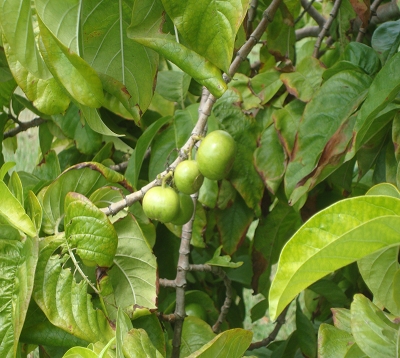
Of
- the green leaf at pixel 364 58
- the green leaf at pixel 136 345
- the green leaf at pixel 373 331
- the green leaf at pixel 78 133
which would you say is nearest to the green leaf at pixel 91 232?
the green leaf at pixel 136 345

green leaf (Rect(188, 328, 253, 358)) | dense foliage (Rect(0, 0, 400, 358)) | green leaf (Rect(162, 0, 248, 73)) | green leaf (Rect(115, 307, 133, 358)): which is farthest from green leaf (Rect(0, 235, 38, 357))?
green leaf (Rect(162, 0, 248, 73))

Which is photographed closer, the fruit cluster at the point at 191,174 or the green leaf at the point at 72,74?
the green leaf at the point at 72,74

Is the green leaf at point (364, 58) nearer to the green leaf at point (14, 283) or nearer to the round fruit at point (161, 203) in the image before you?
the round fruit at point (161, 203)

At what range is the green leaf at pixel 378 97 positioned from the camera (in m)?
0.74

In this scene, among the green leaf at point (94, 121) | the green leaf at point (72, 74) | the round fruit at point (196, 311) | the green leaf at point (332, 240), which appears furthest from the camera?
the round fruit at point (196, 311)

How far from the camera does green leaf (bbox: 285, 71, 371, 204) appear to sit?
81 cm

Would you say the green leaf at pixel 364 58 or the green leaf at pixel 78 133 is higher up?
the green leaf at pixel 364 58

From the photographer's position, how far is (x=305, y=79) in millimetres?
1012

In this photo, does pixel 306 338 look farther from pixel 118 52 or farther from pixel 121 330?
pixel 118 52

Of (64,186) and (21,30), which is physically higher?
(21,30)

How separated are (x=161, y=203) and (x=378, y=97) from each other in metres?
0.35

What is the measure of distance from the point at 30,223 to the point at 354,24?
0.90 meters

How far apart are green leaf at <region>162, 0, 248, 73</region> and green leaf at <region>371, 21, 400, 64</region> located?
0.57 m

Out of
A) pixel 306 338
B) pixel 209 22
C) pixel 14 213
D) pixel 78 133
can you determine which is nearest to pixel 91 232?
pixel 14 213
